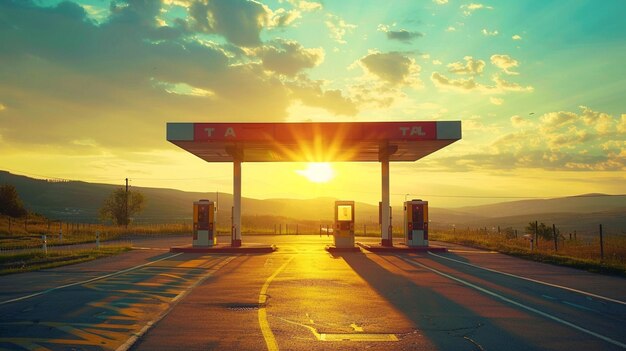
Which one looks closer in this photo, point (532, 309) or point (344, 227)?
point (532, 309)

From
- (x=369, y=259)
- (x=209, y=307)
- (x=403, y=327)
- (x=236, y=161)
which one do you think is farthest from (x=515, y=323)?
(x=236, y=161)

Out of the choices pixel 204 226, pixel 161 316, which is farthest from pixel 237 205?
pixel 161 316

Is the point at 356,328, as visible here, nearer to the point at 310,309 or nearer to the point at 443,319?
the point at 443,319

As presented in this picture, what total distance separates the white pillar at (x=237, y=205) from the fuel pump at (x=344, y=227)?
5.12 metres

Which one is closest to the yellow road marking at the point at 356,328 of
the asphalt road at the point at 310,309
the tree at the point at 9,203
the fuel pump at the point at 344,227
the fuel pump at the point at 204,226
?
the asphalt road at the point at 310,309

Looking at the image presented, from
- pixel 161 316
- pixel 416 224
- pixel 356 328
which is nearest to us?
pixel 356 328

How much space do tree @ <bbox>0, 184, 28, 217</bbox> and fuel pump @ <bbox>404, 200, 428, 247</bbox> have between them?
55.5m

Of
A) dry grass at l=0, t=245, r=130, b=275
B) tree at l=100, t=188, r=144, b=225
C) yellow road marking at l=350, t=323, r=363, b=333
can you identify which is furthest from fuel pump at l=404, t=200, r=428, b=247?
tree at l=100, t=188, r=144, b=225

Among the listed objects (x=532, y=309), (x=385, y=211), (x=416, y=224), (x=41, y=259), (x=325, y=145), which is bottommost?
(x=532, y=309)

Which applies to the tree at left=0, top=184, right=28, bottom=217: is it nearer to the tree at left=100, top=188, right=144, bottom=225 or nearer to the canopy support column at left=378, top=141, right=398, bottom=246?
the tree at left=100, top=188, right=144, bottom=225

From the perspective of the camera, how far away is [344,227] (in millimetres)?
26672

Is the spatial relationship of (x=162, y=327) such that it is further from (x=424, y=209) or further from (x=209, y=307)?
(x=424, y=209)

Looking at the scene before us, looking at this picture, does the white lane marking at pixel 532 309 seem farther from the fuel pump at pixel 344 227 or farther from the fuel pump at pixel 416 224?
the fuel pump at pixel 416 224

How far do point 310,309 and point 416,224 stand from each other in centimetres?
1823
